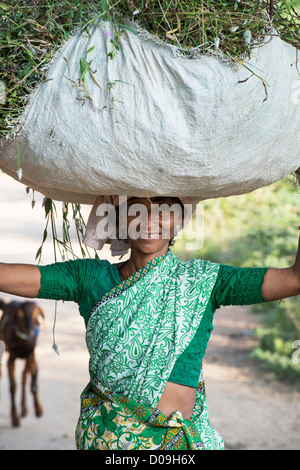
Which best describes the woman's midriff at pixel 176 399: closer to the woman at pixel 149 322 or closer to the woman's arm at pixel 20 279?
the woman at pixel 149 322

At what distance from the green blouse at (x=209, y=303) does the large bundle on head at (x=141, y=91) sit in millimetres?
406

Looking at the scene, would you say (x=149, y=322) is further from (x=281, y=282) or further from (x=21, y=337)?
(x=21, y=337)

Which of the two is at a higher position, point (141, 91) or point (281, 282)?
point (141, 91)

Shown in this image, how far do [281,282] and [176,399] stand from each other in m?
0.50

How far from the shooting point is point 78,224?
2.52m

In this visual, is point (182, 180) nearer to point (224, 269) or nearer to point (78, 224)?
point (224, 269)

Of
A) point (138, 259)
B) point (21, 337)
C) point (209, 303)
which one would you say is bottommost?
point (21, 337)

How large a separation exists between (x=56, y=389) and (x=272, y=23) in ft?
16.6

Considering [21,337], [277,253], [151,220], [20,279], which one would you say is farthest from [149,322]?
[277,253]

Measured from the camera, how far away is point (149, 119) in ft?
5.65

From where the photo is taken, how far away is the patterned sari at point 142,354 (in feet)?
6.75

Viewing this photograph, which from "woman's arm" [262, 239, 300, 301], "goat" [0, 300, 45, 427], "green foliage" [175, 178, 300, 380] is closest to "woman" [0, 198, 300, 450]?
"woman's arm" [262, 239, 300, 301]

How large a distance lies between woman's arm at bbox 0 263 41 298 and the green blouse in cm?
2

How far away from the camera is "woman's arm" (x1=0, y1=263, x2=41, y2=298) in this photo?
2037 mm
